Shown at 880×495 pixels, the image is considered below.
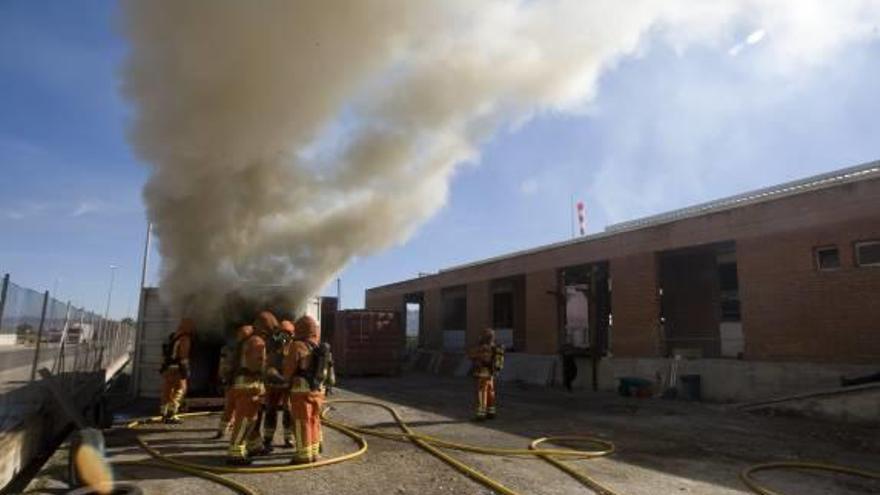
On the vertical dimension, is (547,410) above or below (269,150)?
below

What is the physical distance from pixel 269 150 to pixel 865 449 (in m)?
11.1

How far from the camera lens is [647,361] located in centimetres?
1878

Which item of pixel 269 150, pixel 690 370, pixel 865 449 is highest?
pixel 269 150

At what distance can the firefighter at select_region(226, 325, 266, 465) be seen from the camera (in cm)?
764

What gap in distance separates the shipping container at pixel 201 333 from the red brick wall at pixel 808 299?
11.2m

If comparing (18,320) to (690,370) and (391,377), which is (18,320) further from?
(391,377)

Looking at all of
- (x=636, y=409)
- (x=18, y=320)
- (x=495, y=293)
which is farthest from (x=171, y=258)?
A: (x=495, y=293)

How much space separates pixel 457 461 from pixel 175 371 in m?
5.26

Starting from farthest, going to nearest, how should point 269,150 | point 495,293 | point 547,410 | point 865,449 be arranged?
point 495,293
point 547,410
point 269,150
point 865,449

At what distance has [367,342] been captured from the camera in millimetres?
24344

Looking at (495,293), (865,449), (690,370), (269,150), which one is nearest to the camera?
(865,449)

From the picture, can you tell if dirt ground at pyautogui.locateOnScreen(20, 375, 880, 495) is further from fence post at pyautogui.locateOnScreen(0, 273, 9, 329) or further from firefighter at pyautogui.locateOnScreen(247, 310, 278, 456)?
fence post at pyautogui.locateOnScreen(0, 273, 9, 329)

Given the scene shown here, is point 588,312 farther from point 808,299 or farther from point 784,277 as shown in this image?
point 808,299

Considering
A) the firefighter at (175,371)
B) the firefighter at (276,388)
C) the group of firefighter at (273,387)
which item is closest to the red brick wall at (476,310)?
the firefighter at (175,371)
